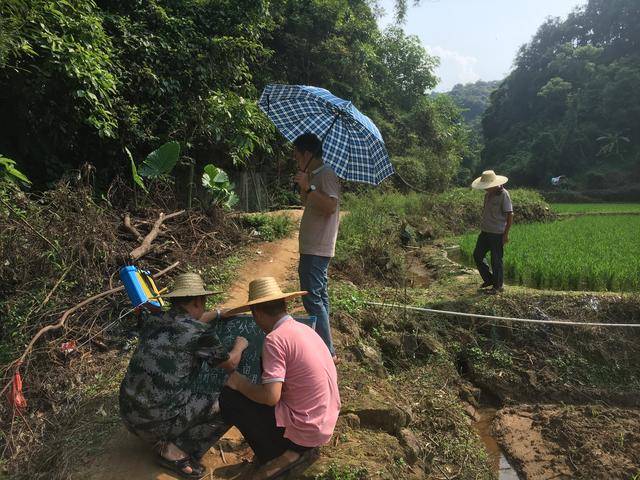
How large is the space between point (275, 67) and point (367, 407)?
12506mm

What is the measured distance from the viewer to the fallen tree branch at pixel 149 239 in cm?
519

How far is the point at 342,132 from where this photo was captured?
11.7 feet

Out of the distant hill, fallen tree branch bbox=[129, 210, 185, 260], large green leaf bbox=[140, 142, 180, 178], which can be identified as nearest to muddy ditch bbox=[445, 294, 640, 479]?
fallen tree branch bbox=[129, 210, 185, 260]

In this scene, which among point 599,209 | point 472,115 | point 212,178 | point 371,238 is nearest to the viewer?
point 371,238

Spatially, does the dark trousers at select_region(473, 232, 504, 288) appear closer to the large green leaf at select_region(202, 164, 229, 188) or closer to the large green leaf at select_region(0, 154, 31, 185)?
the large green leaf at select_region(202, 164, 229, 188)

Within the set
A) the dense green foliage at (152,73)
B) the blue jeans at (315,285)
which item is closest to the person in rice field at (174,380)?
the blue jeans at (315,285)

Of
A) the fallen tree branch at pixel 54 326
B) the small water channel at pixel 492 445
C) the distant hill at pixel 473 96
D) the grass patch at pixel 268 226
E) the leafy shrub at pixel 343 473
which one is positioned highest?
the distant hill at pixel 473 96

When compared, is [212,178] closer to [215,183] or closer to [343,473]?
[215,183]

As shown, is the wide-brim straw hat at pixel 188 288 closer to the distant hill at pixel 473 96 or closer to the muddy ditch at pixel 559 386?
the muddy ditch at pixel 559 386

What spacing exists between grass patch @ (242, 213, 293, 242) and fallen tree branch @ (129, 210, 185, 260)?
1879 mm

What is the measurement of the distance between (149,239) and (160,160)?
1.84 metres

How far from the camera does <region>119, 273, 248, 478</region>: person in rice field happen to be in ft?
7.75

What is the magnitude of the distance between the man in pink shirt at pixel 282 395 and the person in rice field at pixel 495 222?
4040 millimetres

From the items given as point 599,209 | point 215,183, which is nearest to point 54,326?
point 215,183
